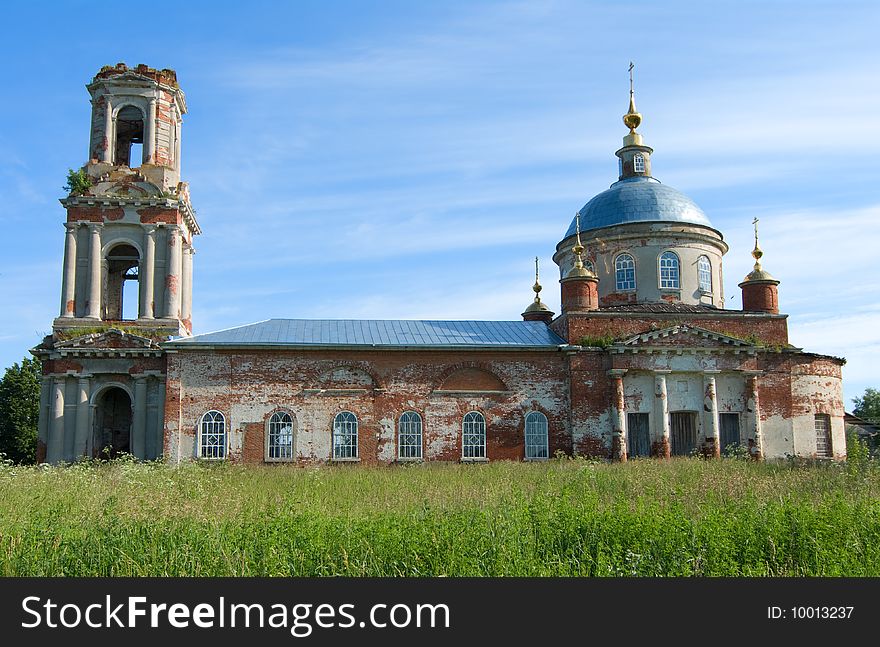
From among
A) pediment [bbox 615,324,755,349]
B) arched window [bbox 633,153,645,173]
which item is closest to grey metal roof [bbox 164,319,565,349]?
pediment [bbox 615,324,755,349]

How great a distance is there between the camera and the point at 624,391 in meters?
23.7

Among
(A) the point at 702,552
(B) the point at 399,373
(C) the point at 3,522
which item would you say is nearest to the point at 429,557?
→ (A) the point at 702,552

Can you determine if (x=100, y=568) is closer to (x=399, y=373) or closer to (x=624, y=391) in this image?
(x=399, y=373)

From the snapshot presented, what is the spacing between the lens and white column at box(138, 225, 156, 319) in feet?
80.0

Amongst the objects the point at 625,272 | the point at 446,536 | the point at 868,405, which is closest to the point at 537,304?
the point at 625,272

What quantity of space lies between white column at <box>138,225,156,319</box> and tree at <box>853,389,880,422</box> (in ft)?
165

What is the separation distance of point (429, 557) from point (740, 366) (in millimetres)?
18856

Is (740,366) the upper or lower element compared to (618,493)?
upper

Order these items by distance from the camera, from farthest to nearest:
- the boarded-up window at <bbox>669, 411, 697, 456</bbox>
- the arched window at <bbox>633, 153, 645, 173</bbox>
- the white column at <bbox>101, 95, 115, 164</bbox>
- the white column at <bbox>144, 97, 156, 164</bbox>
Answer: the arched window at <bbox>633, 153, 645, 173</bbox> < the white column at <bbox>144, 97, 156, 164</bbox> < the white column at <bbox>101, 95, 115, 164</bbox> < the boarded-up window at <bbox>669, 411, 697, 456</bbox>

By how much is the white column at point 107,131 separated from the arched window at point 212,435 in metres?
9.00

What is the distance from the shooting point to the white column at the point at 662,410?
23.3 m

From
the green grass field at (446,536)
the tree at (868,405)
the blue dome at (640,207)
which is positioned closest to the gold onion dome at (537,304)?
the blue dome at (640,207)

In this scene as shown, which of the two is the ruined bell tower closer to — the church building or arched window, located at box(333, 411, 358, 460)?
the church building

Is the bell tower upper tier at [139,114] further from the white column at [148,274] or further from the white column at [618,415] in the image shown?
the white column at [618,415]
